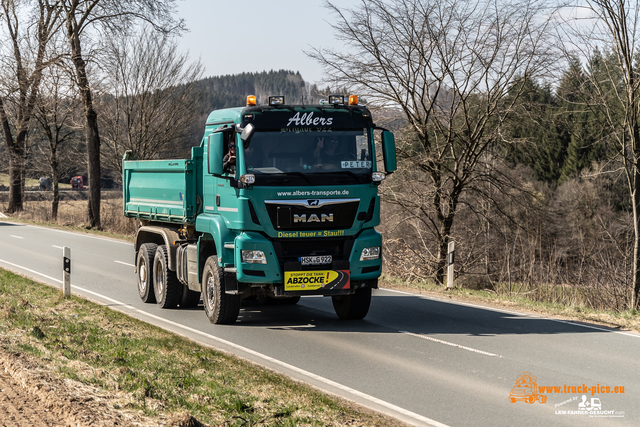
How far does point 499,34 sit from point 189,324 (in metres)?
11.3

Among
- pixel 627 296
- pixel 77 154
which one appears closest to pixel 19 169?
pixel 77 154

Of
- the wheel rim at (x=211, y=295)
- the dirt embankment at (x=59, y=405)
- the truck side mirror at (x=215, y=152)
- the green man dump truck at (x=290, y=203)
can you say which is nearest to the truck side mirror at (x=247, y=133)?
the green man dump truck at (x=290, y=203)

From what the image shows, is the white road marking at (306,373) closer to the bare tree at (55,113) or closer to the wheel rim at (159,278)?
the wheel rim at (159,278)

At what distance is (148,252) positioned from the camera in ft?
40.6

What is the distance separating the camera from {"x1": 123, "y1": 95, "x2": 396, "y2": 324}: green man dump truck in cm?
916

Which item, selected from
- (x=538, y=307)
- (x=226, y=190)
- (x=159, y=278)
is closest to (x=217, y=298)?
(x=226, y=190)

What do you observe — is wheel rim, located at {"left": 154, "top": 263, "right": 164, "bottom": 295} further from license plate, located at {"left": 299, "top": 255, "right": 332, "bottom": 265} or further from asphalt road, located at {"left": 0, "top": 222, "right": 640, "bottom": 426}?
license plate, located at {"left": 299, "top": 255, "right": 332, "bottom": 265}

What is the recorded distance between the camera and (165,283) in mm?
11562

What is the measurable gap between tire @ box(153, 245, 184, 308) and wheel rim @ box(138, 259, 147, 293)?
0.50 metres

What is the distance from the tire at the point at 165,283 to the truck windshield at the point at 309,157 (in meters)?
3.39

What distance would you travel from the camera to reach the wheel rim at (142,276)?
1240 cm

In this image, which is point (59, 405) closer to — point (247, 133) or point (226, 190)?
point (226, 190)

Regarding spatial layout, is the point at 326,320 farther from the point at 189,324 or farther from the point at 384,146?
the point at 384,146

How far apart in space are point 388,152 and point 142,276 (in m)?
5.88
